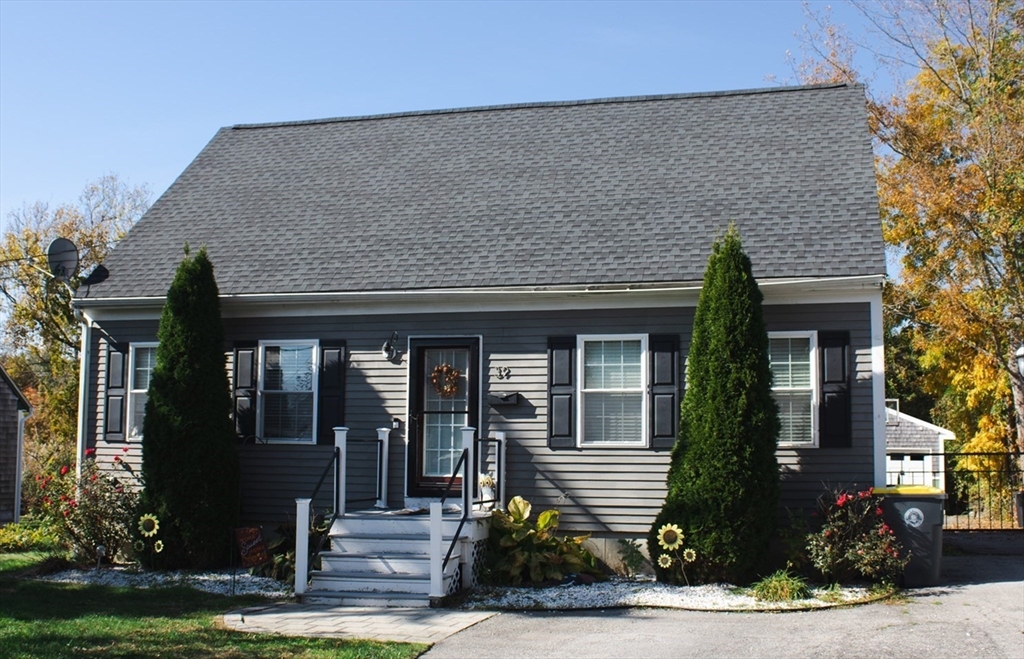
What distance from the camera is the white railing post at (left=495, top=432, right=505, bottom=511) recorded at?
1167 cm

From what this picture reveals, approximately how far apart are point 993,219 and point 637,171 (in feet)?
30.9

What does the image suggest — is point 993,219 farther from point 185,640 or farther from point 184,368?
point 185,640

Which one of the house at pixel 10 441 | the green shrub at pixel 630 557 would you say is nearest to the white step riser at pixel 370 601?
the green shrub at pixel 630 557

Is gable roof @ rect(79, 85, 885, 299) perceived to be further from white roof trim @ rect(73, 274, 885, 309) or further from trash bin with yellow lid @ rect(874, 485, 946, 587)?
trash bin with yellow lid @ rect(874, 485, 946, 587)

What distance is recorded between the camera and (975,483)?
23.6 meters

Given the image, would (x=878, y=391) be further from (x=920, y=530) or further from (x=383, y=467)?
(x=383, y=467)

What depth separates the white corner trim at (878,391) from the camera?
1084cm

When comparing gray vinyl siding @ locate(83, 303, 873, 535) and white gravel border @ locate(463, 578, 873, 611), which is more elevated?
gray vinyl siding @ locate(83, 303, 873, 535)

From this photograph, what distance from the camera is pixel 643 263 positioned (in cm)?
1169

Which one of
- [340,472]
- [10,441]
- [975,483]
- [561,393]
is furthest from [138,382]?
[975,483]

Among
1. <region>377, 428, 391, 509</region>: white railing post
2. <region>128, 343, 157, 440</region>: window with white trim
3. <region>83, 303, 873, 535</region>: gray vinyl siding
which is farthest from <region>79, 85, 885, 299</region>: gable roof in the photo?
<region>377, 428, 391, 509</region>: white railing post

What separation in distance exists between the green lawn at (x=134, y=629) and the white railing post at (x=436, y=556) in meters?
1.84

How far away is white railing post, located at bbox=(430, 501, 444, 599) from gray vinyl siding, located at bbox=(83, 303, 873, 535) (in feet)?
6.33

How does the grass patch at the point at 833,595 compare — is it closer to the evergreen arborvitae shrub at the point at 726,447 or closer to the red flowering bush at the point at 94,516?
the evergreen arborvitae shrub at the point at 726,447
